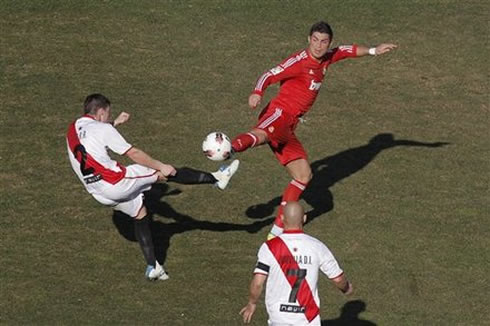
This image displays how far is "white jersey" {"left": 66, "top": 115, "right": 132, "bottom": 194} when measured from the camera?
1705cm

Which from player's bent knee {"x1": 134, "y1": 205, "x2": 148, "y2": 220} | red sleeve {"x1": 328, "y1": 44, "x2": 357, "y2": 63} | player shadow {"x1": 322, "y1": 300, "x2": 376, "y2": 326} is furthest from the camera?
red sleeve {"x1": 328, "y1": 44, "x2": 357, "y2": 63}

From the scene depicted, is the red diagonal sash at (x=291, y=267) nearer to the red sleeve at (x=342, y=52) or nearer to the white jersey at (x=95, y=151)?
the white jersey at (x=95, y=151)

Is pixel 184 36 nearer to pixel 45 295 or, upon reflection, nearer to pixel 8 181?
pixel 8 181

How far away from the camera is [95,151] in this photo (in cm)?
→ 1717

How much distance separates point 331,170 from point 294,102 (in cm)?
289

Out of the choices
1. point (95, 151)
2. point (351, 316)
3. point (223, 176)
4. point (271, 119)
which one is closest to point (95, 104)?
point (95, 151)

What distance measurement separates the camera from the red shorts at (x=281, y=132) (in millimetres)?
18844

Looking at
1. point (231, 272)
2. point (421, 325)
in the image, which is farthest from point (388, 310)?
point (231, 272)

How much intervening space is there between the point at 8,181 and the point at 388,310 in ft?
24.5

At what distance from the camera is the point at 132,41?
85.5 ft

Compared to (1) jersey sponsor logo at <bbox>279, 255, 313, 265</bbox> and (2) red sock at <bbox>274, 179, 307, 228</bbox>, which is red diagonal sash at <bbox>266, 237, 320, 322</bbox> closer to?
(1) jersey sponsor logo at <bbox>279, 255, 313, 265</bbox>

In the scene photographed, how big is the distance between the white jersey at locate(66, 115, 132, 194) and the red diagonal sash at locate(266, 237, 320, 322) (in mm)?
3947

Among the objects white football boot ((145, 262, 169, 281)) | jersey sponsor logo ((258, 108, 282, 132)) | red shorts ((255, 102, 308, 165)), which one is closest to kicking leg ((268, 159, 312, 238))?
red shorts ((255, 102, 308, 165))

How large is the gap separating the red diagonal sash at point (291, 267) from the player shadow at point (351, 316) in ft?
10.3
